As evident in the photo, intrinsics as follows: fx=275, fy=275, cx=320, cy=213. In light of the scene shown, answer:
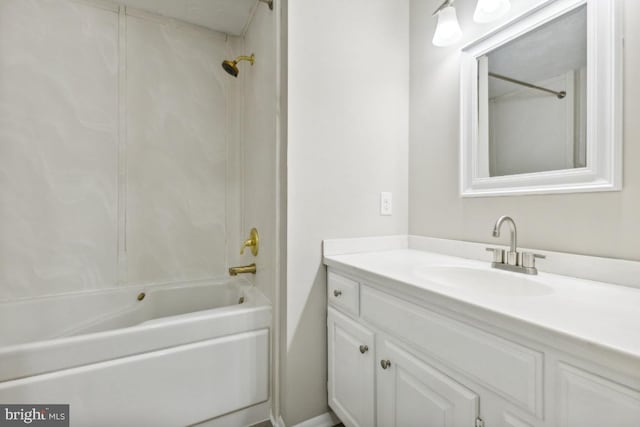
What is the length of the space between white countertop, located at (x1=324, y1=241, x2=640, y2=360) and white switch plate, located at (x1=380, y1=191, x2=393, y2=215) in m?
0.43

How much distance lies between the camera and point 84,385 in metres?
1.04

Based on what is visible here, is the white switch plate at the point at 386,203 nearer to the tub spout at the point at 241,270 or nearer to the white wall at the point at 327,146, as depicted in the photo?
the white wall at the point at 327,146

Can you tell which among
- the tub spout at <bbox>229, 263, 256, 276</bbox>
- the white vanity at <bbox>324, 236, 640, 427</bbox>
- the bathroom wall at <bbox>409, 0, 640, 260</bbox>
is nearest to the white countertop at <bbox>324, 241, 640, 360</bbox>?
the white vanity at <bbox>324, 236, 640, 427</bbox>

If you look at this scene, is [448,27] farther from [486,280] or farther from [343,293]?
[343,293]

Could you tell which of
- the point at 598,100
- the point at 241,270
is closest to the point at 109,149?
the point at 241,270

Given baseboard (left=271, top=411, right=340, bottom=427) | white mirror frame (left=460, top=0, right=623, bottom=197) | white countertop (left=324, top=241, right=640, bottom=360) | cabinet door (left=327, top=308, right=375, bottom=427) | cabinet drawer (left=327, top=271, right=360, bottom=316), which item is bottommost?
baseboard (left=271, top=411, right=340, bottom=427)

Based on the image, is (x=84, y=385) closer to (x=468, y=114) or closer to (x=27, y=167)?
(x=27, y=167)

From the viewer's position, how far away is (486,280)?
3.42 ft

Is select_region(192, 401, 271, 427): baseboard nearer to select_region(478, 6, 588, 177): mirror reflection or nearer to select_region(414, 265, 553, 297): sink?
select_region(414, 265, 553, 297): sink

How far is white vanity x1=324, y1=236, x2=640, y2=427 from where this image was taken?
487 mm

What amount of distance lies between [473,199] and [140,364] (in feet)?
5.25

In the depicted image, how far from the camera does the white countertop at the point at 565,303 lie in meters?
0.49

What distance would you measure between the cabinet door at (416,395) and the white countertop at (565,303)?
24cm

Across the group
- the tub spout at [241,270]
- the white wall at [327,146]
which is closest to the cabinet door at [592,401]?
the white wall at [327,146]
